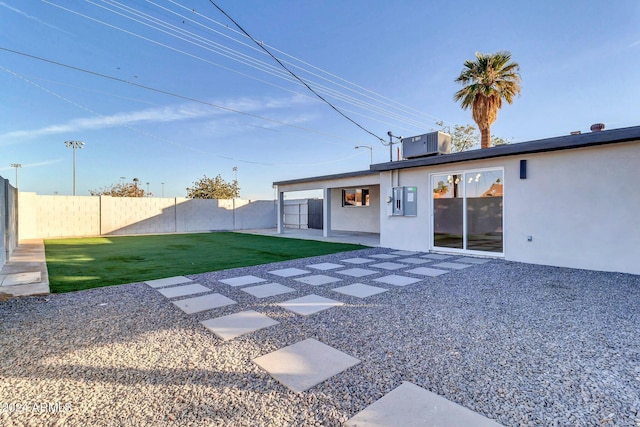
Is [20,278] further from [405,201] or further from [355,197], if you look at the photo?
[355,197]

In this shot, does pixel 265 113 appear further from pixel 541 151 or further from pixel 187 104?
pixel 541 151

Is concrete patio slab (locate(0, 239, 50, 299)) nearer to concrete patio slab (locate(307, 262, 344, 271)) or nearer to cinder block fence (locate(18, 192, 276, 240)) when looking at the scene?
concrete patio slab (locate(307, 262, 344, 271))

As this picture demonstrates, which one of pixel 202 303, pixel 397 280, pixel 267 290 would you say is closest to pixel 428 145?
pixel 397 280

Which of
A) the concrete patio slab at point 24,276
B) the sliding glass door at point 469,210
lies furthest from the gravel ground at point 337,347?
the sliding glass door at point 469,210

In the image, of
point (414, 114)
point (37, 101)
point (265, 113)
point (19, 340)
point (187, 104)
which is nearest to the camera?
point (19, 340)

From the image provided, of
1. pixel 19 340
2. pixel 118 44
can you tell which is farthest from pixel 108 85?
pixel 19 340

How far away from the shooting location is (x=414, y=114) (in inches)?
662

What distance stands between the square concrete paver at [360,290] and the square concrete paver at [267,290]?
78cm

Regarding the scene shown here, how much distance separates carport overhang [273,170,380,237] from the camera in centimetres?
1048

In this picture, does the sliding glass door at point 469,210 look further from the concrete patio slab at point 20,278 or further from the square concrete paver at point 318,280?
the concrete patio slab at point 20,278

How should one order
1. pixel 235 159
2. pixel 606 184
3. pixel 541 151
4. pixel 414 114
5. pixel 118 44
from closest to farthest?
pixel 606 184
pixel 541 151
pixel 118 44
pixel 414 114
pixel 235 159

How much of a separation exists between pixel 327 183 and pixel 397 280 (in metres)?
7.35

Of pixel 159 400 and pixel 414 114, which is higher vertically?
pixel 414 114

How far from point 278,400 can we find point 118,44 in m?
12.2
